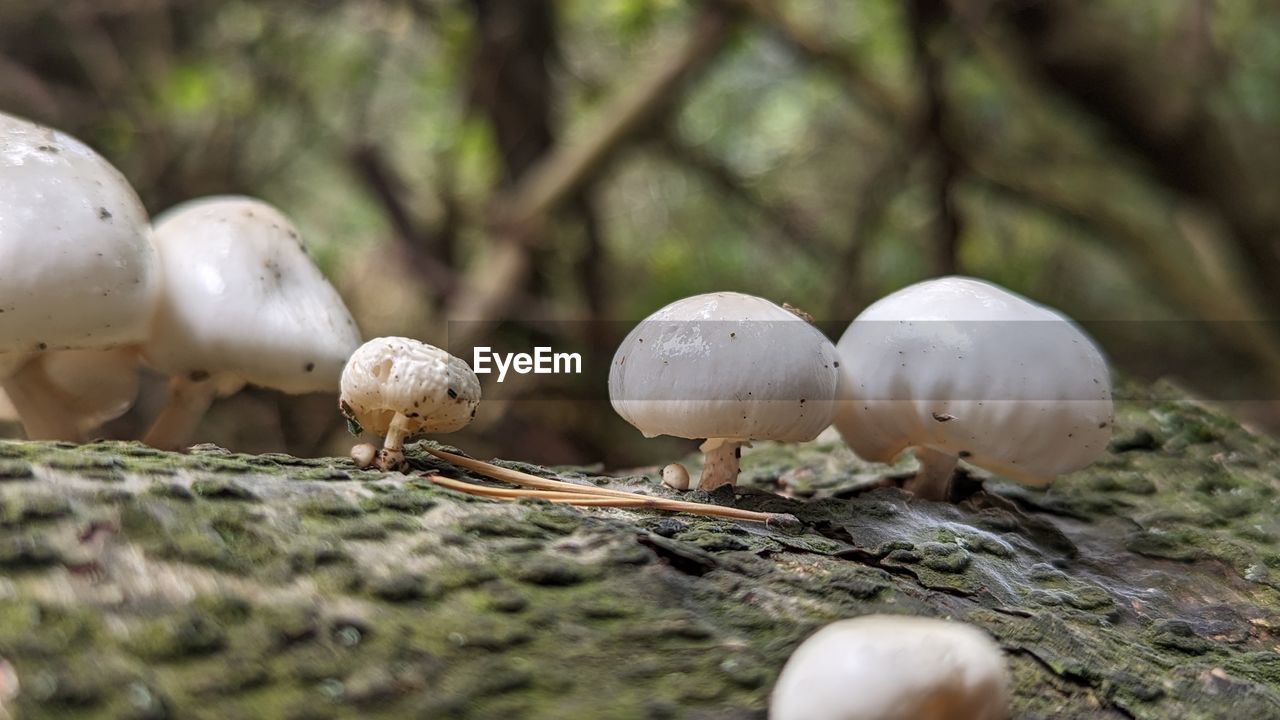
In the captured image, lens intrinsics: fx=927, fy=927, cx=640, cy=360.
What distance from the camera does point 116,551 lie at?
0.90 metres

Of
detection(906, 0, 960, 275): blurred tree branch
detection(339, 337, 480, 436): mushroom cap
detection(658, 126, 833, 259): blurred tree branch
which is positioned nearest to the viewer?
detection(339, 337, 480, 436): mushroom cap

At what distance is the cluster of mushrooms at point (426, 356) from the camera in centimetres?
123

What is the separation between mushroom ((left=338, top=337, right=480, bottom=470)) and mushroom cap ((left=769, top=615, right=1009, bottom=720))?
55 cm

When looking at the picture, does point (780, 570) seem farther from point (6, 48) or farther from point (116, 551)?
point (6, 48)

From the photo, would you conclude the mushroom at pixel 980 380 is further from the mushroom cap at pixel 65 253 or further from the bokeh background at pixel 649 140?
the bokeh background at pixel 649 140

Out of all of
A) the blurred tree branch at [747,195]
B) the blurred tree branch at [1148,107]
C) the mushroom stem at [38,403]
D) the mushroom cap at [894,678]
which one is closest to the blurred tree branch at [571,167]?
the blurred tree branch at [747,195]

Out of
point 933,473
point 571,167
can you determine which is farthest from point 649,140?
point 933,473

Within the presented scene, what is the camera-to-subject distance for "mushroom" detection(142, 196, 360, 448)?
1.42 metres

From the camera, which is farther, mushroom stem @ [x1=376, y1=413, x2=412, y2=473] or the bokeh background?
the bokeh background

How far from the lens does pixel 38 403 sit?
4.97ft

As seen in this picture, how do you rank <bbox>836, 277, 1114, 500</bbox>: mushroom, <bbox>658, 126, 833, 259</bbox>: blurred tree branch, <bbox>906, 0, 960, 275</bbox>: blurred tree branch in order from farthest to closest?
1. <bbox>658, 126, 833, 259</bbox>: blurred tree branch
2. <bbox>906, 0, 960, 275</bbox>: blurred tree branch
3. <bbox>836, 277, 1114, 500</bbox>: mushroom

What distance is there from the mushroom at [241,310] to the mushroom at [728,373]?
0.52 m

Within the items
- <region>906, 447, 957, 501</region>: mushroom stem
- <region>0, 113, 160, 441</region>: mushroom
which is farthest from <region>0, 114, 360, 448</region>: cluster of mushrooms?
<region>906, 447, 957, 501</region>: mushroom stem

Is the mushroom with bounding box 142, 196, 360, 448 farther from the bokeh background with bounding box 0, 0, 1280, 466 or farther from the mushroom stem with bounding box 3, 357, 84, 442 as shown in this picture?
the bokeh background with bounding box 0, 0, 1280, 466
